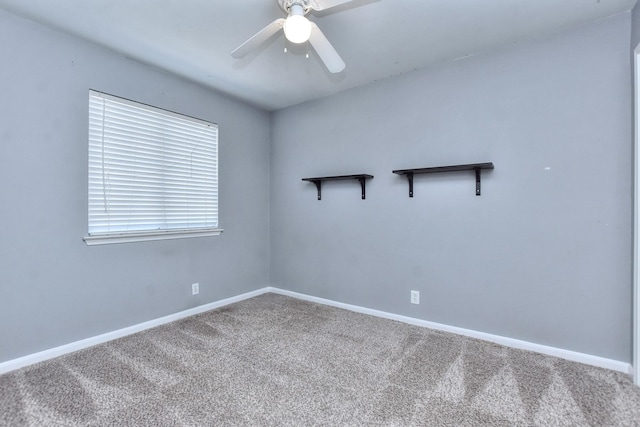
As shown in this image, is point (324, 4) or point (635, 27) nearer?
point (324, 4)

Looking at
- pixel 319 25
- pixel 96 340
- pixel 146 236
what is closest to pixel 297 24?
pixel 319 25

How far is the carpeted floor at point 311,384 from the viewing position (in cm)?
157

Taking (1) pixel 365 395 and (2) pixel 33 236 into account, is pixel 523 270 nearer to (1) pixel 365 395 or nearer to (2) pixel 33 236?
(1) pixel 365 395

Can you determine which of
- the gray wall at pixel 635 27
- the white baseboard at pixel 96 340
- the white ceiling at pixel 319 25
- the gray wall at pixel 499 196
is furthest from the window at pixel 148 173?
the gray wall at pixel 635 27

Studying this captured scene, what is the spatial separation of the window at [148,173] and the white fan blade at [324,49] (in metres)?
1.73

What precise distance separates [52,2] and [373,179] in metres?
2.72

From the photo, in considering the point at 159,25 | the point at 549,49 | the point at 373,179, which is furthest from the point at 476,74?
the point at 159,25

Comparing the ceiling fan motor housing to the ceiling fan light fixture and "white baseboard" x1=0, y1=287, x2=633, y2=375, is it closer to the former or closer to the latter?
the ceiling fan light fixture

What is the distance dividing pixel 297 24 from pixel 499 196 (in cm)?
196

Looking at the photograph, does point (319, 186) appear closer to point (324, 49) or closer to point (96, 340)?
point (324, 49)

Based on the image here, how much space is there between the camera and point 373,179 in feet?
10.2

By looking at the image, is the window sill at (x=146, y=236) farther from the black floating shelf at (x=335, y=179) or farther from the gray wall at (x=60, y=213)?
the black floating shelf at (x=335, y=179)

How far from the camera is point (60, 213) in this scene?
2.23 metres

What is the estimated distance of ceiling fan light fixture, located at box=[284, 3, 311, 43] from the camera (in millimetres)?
1598
